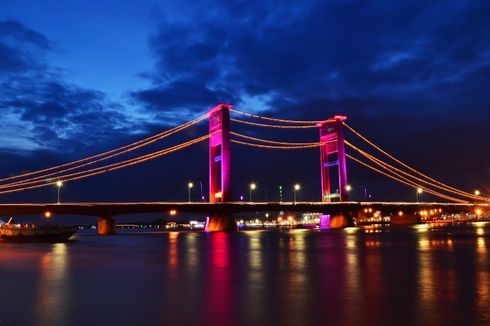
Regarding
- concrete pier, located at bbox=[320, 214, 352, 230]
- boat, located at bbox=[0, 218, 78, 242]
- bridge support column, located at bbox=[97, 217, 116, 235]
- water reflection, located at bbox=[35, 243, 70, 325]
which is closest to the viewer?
water reflection, located at bbox=[35, 243, 70, 325]

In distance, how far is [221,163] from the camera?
241ft

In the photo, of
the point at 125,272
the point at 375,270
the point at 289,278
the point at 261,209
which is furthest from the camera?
the point at 261,209

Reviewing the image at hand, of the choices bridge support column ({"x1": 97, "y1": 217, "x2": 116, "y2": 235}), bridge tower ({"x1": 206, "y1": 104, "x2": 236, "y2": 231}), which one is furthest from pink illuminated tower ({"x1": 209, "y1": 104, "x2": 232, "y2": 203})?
bridge support column ({"x1": 97, "y1": 217, "x2": 116, "y2": 235})

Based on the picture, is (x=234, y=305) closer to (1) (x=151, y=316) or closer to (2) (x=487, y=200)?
(1) (x=151, y=316)

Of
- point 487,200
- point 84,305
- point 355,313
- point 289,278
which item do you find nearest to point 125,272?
point 289,278

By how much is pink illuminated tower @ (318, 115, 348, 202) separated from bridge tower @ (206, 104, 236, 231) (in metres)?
24.3

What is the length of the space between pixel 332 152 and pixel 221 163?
30.7 meters

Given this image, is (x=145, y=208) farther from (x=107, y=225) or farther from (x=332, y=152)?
(x=332, y=152)

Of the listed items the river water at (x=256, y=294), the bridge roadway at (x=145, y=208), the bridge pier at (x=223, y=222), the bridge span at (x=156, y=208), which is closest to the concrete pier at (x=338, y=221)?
the bridge span at (x=156, y=208)

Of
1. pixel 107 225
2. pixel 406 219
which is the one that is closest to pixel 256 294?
pixel 107 225

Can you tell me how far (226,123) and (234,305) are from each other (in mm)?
62883

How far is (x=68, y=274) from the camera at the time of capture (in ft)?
66.3

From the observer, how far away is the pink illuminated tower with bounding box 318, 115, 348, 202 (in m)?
92.8

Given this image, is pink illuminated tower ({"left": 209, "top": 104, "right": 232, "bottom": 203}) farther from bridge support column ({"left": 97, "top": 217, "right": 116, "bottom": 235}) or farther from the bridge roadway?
bridge support column ({"left": 97, "top": 217, "right": 116, "bottom": 235})
